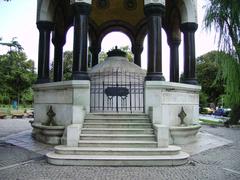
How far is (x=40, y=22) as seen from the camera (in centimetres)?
1287

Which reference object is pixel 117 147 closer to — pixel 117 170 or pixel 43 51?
pixel 117 170

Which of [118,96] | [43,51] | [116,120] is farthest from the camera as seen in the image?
[43,51]

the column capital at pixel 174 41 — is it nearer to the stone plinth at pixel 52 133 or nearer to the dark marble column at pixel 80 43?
the dark marble column at pixel 80 43

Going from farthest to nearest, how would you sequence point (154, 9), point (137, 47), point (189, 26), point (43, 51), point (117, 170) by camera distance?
point (137, 47)
point (43, 51)
point (189, 26)
point (154, 9)
point (117, 170)

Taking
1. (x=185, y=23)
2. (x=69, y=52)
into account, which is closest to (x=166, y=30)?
(x=185, y=23)

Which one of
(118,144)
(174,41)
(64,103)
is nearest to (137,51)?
(174,41)

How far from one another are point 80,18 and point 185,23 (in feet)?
16.2

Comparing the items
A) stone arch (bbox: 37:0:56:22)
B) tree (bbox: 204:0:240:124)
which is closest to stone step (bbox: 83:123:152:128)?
tree (bbox: 204:0:240:124)

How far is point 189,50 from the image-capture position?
499 inches

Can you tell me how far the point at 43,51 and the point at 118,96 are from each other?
4081 millimetres

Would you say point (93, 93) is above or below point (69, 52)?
below

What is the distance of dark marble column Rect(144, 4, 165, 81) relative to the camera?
10.4 m

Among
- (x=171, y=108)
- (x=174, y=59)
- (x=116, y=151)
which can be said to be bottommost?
(x=116, y=151)

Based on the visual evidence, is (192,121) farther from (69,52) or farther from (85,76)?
(69,52)
